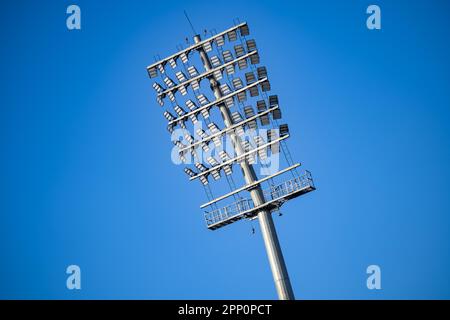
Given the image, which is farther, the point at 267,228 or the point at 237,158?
the point at 237,158

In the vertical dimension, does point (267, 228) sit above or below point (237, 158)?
below

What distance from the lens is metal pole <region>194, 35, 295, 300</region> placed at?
43188 mm

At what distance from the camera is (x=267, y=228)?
148ft

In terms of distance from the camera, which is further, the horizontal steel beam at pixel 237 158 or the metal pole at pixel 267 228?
the horizontal steel beam at pixel 237 158

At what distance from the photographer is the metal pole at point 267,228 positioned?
43.2 m
